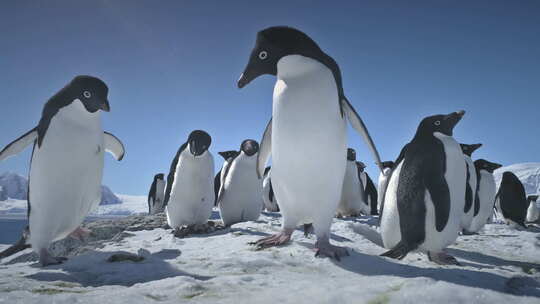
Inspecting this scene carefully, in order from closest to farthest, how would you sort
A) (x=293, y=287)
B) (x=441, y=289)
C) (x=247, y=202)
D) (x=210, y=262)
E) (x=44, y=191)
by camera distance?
(x=441, y=289) < (x=293, y=287) < (x=210, y=262) < (x=44, y=191) < (x=247, y=202)

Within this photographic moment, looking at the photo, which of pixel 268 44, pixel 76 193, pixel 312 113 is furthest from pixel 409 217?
pixel 76 193

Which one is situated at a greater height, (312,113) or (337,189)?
(312,113)

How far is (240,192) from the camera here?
664 centimetres

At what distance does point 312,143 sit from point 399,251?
4.35 ft

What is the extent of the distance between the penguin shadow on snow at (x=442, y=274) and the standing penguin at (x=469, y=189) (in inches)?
75.2

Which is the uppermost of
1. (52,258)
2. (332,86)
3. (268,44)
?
(268,44)

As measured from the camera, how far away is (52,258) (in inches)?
129

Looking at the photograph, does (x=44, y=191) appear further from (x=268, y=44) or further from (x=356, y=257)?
(x=356, y=257)

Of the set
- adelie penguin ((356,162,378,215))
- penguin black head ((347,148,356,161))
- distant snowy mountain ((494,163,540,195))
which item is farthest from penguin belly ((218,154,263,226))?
distant snowy mountain ((494,163,540,195))

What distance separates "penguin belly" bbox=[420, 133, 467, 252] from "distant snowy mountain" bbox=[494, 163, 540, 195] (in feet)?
291

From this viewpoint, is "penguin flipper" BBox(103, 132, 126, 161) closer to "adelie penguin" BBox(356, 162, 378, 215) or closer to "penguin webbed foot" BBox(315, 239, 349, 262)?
"penguin webbed foot" BBox(315, 239, 349, 262)

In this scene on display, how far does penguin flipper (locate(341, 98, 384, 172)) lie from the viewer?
11.4 feet

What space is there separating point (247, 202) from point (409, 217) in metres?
3.73

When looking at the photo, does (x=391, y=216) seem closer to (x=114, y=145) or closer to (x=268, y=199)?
(x=114, y=145)
